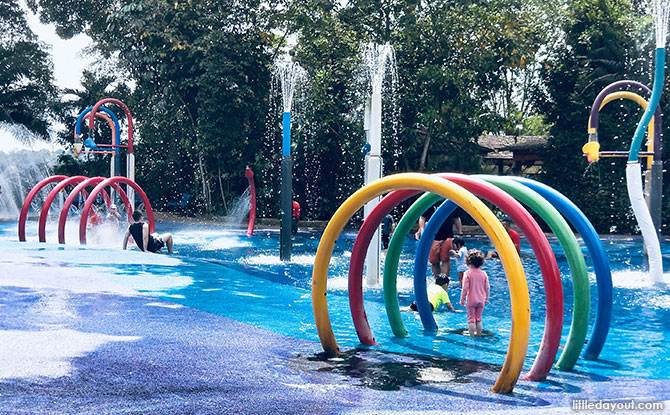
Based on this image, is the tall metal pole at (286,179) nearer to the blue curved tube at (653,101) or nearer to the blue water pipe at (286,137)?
the blue water pipe at (286,137)

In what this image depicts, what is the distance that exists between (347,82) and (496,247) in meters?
17.2

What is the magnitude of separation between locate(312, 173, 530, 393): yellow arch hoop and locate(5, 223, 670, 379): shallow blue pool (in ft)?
2.17

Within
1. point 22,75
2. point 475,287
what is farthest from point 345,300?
point 22,75

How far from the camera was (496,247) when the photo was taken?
5176 mm

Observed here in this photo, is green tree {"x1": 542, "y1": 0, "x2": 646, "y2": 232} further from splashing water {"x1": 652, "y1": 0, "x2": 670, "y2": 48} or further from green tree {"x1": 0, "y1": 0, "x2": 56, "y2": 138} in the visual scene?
green tree {"x1": 0, "y1": 0, "x2": 56, "y2": 138}

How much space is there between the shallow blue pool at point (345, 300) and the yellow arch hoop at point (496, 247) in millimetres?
663

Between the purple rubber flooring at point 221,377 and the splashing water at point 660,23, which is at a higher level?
the splashing water at point 660,23

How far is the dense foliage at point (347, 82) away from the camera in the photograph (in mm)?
21688

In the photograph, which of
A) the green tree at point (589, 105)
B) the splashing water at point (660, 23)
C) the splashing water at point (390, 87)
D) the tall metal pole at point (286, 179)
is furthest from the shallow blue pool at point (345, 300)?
the splashing water at point (390, 87)

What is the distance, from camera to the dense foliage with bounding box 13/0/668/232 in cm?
2169

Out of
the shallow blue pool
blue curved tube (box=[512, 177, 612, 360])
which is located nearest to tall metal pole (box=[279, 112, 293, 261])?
the shallow blue pool

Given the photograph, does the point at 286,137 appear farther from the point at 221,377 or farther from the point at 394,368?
the point at 221,377

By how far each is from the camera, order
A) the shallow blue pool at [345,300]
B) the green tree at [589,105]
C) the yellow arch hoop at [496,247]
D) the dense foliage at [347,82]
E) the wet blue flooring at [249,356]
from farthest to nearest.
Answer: the green tree at [589,105] → the dense foliage at [347,82] → the shallow blue pool at [345,300] → the yellow arch hoop at [496,247] → the wet blue flooring at [249,356]

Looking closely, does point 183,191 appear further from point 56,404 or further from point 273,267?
point 56,404
